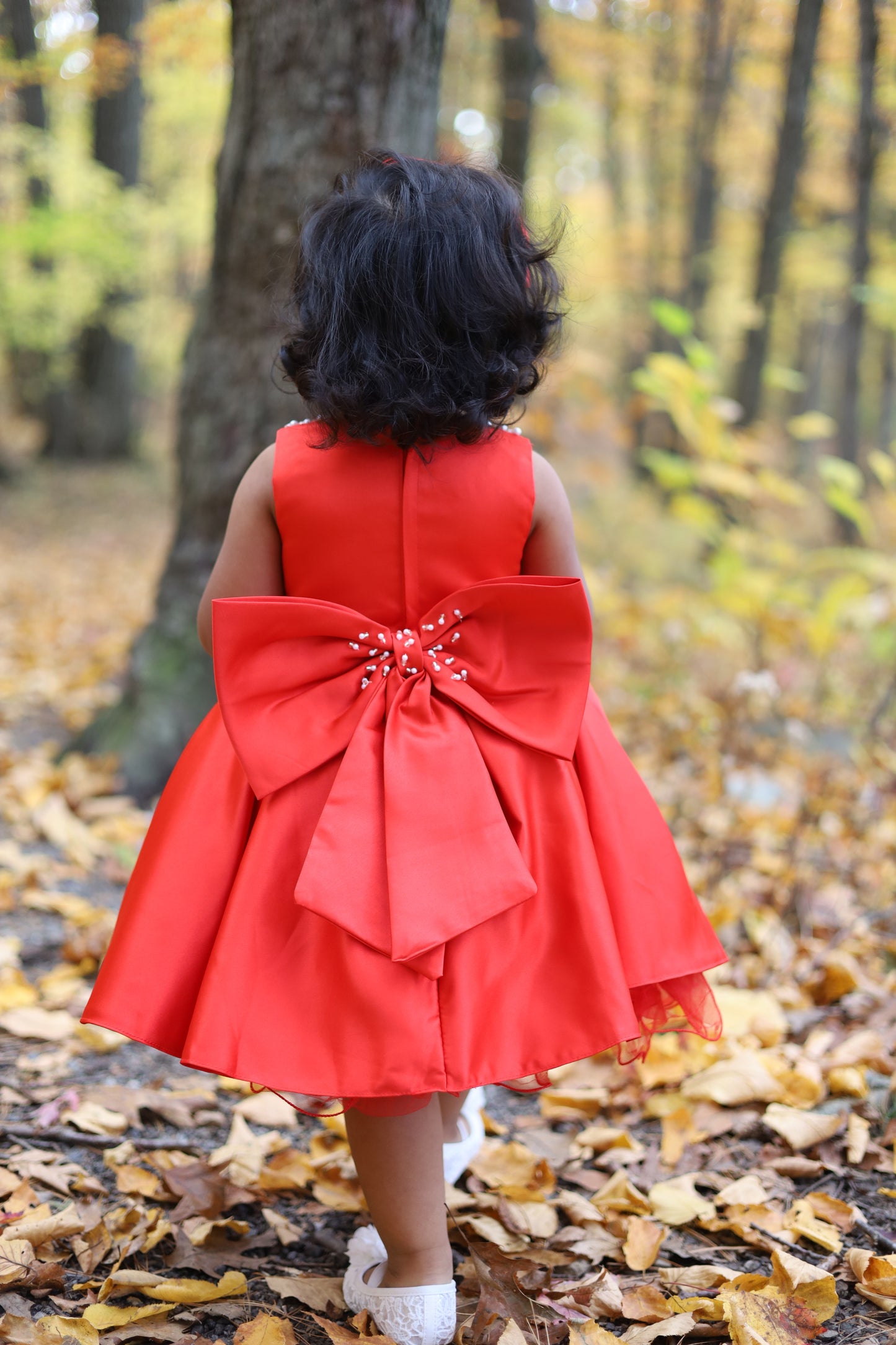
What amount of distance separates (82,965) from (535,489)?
178cm

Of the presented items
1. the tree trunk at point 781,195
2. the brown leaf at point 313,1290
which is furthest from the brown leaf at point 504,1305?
the tree trunk at point 781,195

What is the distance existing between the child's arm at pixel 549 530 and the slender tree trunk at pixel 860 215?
147 inches

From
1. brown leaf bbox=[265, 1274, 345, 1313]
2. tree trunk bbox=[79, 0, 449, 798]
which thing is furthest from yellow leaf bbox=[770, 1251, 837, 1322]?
tree trunk bbox=[79, 0, 449, 798]

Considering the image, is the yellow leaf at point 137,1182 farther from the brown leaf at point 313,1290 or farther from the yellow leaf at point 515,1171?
the yellow leaf at point 515,1171

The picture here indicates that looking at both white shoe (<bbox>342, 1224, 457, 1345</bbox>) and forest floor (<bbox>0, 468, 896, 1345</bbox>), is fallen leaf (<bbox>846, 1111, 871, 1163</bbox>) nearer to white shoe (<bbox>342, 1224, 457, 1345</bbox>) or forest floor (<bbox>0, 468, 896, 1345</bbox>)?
forest floor (<bbox>0, 468, 896, 1345</bbox>)

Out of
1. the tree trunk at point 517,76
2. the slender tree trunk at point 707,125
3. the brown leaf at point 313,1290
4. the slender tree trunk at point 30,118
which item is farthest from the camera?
the slender tree trunk at point 707,125

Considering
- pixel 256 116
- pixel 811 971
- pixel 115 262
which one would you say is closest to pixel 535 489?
pixel 811 971

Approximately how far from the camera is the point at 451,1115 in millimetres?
Result: 1998

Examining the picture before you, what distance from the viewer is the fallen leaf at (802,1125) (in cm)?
208

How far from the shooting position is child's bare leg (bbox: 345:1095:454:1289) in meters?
1.59

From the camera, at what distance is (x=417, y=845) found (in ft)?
4.94

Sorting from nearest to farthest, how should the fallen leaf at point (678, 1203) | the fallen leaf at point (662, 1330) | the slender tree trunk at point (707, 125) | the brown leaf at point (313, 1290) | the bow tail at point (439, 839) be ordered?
1. the bow tail at point (439, 839)
2. the fallen leaf at point (662, 1330)
3. the brown leaf at point (313, 1290)
4. the fallen leaf at point (678, 1203)
5. the slender tree trunk at point (707, 125)

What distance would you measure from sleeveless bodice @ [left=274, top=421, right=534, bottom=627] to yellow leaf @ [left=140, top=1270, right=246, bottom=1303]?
1.09 metres

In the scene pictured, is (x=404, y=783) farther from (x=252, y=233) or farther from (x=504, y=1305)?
(x=252, y=233)
